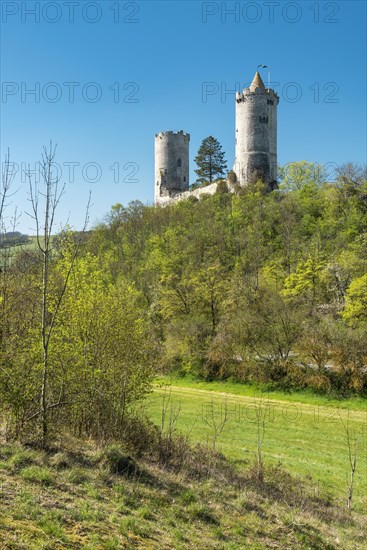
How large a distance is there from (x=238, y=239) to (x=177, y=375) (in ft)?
55.9

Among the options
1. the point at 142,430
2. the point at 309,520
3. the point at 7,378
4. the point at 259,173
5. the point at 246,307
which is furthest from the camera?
the point at 259,173

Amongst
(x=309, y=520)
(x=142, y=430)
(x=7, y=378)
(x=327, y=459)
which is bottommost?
(x=327, y=459)

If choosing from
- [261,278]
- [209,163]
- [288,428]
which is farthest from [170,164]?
[288,428]

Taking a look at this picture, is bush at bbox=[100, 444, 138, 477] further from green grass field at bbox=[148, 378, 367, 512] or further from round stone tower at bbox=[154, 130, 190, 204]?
round stone tower at bbox=[154, 130, 190, 204]

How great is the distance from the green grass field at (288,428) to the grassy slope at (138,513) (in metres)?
3.63

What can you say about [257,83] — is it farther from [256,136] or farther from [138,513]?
[138,513]

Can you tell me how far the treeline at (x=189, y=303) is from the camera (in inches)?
438

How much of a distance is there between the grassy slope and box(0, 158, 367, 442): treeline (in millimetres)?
1291

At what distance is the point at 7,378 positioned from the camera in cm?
941

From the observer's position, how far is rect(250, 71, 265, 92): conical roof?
6056cm

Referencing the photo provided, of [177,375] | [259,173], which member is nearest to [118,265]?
[177,375]

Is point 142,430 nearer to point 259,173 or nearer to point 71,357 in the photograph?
point 71,357

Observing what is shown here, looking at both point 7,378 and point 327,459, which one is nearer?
point 7,378

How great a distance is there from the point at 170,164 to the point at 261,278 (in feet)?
128
